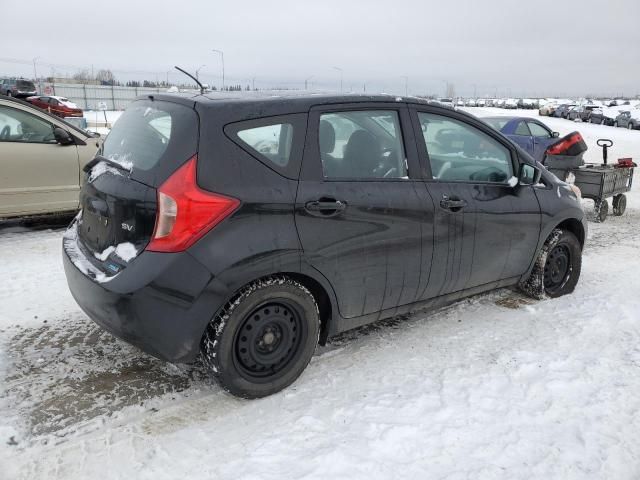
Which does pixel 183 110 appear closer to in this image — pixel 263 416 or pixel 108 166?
pixel 108 166

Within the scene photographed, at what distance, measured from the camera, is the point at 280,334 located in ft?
10.3

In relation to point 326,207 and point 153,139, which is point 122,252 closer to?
point 153,139

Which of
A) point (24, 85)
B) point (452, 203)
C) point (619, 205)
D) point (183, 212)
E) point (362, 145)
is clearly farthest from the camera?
point (24, 85)

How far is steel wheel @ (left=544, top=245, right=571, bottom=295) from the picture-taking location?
15.8 ft

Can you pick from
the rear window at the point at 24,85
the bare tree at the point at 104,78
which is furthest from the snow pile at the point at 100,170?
the bare tree at the point at 104,78

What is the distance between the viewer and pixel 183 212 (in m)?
2.72

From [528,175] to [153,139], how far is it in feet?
9.53

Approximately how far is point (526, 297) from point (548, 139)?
1003 cm

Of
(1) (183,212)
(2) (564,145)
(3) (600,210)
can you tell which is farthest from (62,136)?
(3) (600,210)

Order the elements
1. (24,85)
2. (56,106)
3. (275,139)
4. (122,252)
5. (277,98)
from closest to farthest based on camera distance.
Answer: (122,252), (275,139), (277,98), (56,106), (24,85)

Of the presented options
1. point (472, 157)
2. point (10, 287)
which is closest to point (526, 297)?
point (472, 157)

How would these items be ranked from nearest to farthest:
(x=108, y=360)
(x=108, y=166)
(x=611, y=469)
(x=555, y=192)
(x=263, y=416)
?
1. (x=611, y=469)
2. (x=263, y=416)
3. (x=108, y=166)
4. (x=108, y=360)
5. (x=555, y=192)

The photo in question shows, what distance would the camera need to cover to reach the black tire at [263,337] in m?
2.91

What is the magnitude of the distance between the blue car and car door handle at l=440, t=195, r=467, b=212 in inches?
409
